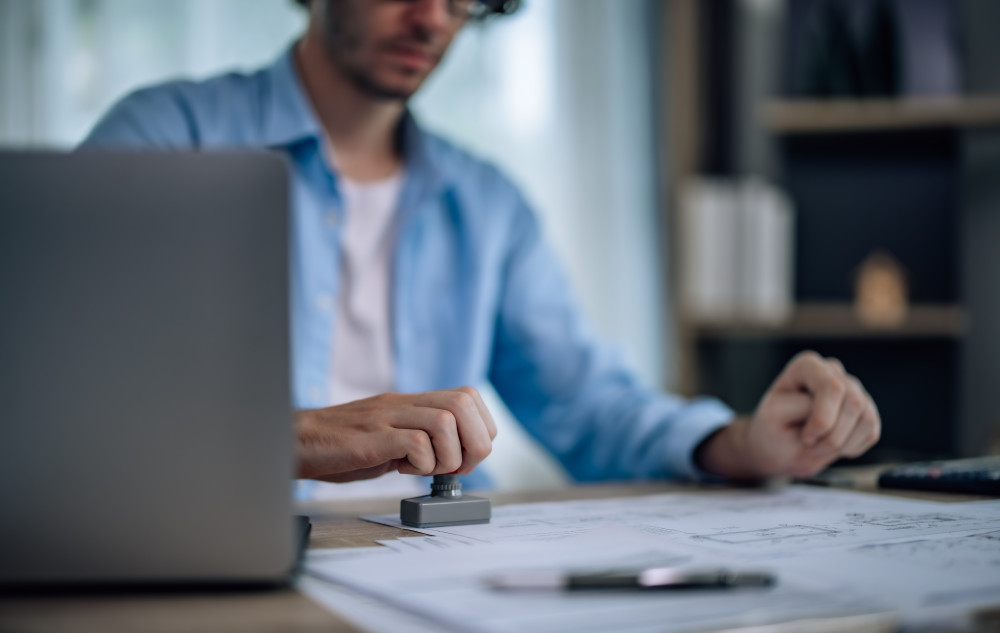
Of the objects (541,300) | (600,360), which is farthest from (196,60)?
(600,360)

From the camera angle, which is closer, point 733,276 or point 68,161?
point 68,161

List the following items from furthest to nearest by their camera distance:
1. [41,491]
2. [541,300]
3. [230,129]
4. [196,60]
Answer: [196,60] < [541,300] < [230,129] < [41,491]

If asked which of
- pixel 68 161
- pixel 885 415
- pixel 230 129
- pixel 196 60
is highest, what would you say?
pixel 196 60

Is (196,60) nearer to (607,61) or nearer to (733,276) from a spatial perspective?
(607,61)

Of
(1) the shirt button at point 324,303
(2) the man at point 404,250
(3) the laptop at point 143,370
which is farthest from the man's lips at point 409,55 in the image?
(3) the laptop at point 143,370

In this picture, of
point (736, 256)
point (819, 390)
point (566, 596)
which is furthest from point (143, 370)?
point (736, 256)

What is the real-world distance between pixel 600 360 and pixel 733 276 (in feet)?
3.76

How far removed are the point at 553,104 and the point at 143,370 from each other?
2.31 metres

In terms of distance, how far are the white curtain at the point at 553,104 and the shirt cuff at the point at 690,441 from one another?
60.4 inches

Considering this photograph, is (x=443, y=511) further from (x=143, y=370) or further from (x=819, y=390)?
(x=819, y=390)

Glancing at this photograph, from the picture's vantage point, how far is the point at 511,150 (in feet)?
8.48

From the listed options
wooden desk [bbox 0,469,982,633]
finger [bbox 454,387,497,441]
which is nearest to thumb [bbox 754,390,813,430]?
finger [bbox 454,387,497,441]

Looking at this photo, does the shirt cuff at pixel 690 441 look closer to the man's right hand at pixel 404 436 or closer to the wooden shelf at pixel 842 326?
the man's right hand at pixel 404 436

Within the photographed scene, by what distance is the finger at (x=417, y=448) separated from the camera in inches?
25.8
